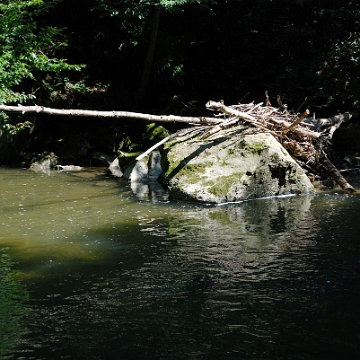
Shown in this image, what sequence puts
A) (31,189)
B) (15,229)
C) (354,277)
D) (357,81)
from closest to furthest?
(354,277), (15,229), (31,189), (357,81)

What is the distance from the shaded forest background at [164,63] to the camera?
47.5 ft

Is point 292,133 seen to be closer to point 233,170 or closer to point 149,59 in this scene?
point 233,170

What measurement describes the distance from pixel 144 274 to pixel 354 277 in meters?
2.22

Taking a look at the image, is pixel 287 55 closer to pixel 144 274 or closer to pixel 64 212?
pixel 64 212

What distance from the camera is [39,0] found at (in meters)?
12.9

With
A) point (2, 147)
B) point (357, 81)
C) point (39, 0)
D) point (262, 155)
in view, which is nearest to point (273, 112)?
point (262, 155)

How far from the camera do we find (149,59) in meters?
16.5

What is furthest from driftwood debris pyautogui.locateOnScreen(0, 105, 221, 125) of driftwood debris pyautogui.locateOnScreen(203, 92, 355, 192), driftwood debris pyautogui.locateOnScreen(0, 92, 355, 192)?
driftwood debris pyautogui.locateOnScreen(203, 92, 355, 192)

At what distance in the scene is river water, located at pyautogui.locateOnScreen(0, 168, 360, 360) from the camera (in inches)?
156

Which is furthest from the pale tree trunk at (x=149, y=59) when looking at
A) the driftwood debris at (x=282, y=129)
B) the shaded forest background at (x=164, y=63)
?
the driftwood debris at (x=282, y=129)

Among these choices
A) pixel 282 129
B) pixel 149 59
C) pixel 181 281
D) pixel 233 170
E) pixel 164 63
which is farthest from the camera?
pixel 164 63

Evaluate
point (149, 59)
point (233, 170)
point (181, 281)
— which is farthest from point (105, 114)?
point (149, 59)

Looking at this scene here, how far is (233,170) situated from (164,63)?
26.2ft

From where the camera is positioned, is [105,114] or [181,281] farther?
[105,114]
